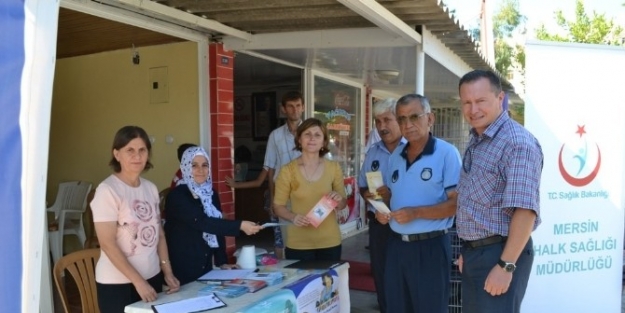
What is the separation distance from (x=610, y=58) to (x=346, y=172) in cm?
475

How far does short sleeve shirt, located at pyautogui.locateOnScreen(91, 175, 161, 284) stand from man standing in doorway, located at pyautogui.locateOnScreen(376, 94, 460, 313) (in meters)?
1.26

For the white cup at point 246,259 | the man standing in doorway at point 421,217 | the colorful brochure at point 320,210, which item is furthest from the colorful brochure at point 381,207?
the white cup at point 246,259

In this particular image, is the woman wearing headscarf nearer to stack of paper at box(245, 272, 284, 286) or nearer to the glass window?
stack of paper at box(245, 272, 284, 286)

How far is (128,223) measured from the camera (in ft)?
7.52

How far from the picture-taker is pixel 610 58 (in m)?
3.41

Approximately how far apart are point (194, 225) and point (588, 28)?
16638 mm

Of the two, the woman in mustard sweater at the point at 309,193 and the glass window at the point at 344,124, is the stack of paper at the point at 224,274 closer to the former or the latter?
the woman in mustard sweater at the point at 309,193

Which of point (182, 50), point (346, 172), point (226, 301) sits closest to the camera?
point (226, 301)

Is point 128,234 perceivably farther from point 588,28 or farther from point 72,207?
point 588,28

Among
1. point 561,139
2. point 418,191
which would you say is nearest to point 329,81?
point 561,139

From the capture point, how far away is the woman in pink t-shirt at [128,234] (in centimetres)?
220

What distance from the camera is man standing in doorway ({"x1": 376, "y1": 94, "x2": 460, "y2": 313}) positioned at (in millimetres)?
2641

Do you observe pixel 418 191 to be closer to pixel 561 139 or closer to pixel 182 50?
pixel 561 139

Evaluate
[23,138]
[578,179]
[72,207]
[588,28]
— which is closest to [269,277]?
[23,138]
